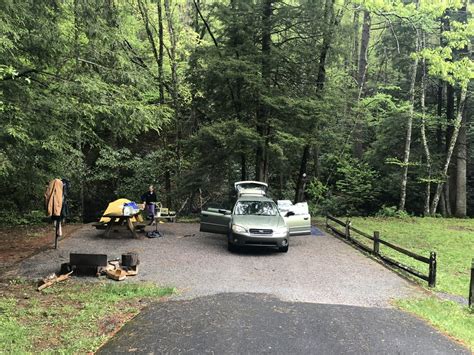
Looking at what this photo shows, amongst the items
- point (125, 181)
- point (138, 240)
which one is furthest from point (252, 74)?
point (125, 181)

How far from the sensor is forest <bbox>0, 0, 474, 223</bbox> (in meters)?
10.1

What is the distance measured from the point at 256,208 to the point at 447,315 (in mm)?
6521

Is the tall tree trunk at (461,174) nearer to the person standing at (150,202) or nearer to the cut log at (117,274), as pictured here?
the person standing at (150,202)

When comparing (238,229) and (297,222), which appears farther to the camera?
(297,222)

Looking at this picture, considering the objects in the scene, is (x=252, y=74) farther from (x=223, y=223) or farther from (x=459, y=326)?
(x=459, y=326)

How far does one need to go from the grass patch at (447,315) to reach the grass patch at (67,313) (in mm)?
4454

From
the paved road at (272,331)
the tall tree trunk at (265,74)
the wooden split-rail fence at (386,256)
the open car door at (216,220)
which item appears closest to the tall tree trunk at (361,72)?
the wooden split-rail fence at (386,256)

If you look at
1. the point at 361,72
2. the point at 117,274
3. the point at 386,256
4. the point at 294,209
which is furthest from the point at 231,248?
the point at 361,72

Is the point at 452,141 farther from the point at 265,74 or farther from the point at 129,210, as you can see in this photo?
the point at 129,210

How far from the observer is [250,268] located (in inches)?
409

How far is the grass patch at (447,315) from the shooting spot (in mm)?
6505

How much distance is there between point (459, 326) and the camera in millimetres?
6898

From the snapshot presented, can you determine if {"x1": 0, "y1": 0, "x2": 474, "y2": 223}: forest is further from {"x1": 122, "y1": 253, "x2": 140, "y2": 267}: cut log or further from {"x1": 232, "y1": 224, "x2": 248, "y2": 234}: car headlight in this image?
{"x1": 232, "y1": 224, "x2": 248, "y2": 234}: car headlight

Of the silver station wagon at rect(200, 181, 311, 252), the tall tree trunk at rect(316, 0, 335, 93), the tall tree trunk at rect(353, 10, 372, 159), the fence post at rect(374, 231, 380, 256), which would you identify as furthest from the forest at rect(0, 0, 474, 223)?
the fence post at rect(374, 231, 380, 256)
